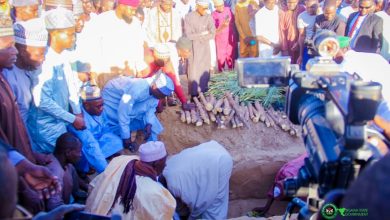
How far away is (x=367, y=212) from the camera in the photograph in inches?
31.6

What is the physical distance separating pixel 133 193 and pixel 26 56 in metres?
1.43

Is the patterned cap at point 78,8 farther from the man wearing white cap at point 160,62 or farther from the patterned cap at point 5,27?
the patterned cap at point 5,27

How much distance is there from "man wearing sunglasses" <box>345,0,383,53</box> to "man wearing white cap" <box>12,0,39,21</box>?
4217 millimetres

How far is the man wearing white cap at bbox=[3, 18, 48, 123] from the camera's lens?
309 centimetres

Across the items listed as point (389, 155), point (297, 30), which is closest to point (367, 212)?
point (389, 155)

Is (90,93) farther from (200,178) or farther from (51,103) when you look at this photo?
(200,178)

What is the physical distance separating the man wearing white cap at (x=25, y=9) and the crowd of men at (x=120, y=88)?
1 cm

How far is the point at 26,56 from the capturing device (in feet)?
10.3

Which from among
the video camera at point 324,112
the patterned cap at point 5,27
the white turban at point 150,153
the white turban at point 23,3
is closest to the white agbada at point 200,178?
the white turban at point 150,153

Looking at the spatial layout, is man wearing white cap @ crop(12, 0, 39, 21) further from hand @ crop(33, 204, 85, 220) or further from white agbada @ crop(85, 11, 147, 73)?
hand @ crop(33, 204, 85, 220)

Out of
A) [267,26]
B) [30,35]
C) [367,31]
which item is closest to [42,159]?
[30,35]

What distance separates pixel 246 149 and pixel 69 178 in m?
2.38

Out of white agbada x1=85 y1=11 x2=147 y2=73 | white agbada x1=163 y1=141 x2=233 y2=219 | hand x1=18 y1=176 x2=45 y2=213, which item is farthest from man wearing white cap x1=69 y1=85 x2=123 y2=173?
hand x1=18 y1=176 x2=45 y2=213

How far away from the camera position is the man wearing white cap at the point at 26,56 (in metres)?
3.09
